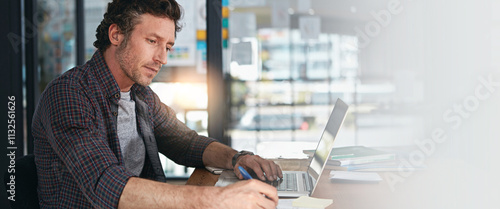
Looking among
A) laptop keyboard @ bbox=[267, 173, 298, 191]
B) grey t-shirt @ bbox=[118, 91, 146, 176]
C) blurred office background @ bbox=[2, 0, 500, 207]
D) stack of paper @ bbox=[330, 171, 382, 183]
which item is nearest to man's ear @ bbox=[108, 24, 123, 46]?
grey t-shirt @ bbox=[118, 91, 146, 176]

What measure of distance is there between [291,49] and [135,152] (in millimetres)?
2655

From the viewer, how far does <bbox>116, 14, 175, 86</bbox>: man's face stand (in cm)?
149

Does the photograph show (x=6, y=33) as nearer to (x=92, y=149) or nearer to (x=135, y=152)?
(x=135, y=152)

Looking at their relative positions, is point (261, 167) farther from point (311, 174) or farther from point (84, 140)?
point (84, 140)

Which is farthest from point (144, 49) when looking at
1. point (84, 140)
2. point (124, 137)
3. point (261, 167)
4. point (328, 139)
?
point (328, 139)

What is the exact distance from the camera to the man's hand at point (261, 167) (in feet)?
4.81

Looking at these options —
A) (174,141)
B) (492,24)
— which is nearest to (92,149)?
(174,141)

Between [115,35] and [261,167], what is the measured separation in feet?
2.09

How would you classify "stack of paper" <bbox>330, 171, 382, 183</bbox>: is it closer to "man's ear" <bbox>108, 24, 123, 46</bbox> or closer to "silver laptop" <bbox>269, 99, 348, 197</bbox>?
"silver laptop" <bbox>269, 99, 348, 197</bbox>

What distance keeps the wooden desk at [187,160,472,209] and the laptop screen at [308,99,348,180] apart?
0.05m

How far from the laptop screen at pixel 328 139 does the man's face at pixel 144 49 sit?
1.87 feet

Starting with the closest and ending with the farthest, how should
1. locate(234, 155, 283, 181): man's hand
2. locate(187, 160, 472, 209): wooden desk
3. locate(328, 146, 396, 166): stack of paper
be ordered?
locate(187, 160, 472, 209): wooden desk < locate(234, 155, 283, 181): man's hand < locate(328, 146, 396, 166): stack of paper

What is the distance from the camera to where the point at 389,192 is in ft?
4.47

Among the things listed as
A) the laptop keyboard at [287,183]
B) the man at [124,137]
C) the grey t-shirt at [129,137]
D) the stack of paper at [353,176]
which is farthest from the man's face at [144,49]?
the stack of paper at [353,176]
